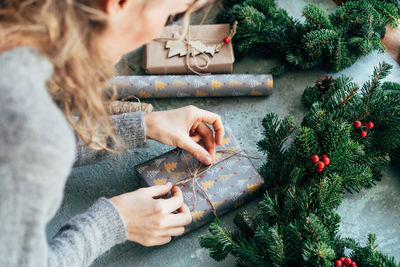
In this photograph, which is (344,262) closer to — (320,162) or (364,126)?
(320,162)

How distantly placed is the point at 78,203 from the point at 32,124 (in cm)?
54

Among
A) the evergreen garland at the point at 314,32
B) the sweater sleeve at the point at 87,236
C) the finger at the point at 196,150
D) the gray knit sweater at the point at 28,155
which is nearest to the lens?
the gray knit sweater at the point at 28,155

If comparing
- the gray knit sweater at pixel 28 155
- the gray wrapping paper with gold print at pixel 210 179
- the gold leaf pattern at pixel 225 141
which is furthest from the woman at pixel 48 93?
the gold leaf pattern at pixel 225 141

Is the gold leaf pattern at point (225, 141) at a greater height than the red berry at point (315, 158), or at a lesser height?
lesser

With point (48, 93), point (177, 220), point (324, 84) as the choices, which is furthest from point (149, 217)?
point (324, 84)

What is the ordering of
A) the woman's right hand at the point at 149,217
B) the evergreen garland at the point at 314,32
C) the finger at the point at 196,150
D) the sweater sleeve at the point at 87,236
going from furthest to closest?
the evergreen garland at the point at 314,32, the finger at the point at 196,150, the woman's right hand at the point at 149,217, the sweater sleeve at the point at 87,236

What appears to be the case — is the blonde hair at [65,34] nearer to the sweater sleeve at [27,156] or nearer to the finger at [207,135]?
the sweater sleeve at [27,156]

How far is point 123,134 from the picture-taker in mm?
925

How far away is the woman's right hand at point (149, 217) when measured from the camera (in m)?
0.83

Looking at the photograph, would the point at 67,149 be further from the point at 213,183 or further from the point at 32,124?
the point at 213,183

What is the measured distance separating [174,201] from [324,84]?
56 cm

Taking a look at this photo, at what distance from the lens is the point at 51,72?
1.77 ft

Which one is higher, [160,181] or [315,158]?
[315,158]

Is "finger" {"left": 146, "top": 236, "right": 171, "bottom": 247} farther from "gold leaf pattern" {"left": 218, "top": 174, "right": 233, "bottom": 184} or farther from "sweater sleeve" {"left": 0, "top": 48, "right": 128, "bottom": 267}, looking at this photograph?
"sweater sleeve" {"left": 0, "top": 48, "right": 128, "bottom": 267}
